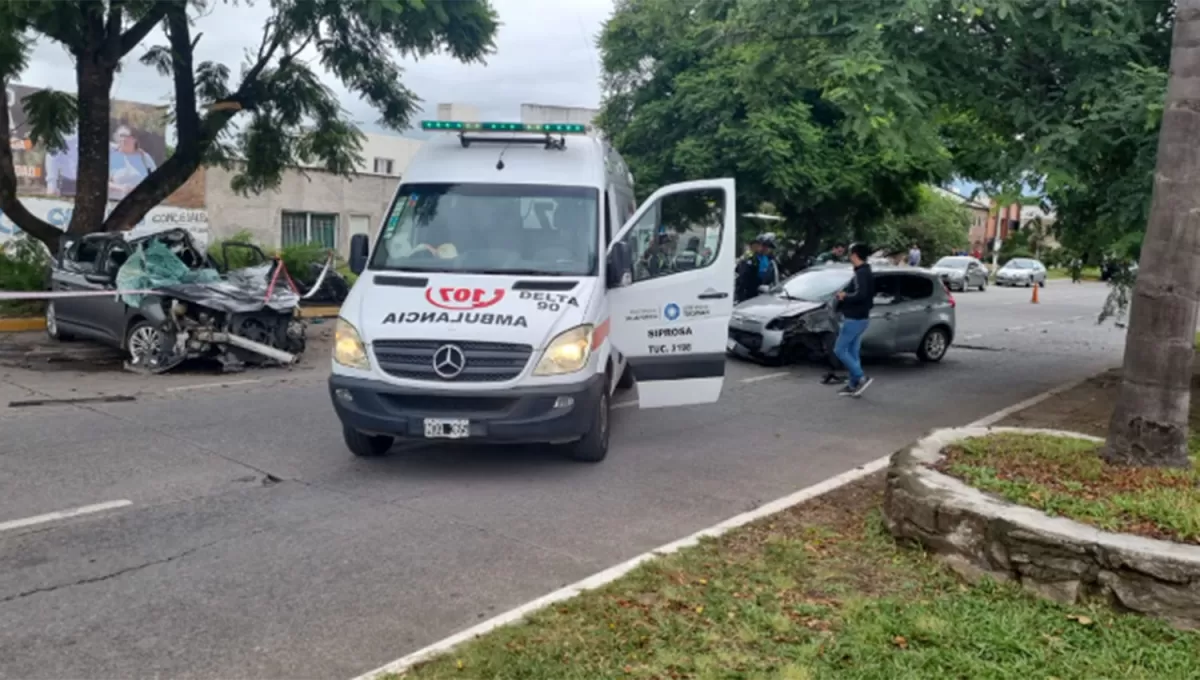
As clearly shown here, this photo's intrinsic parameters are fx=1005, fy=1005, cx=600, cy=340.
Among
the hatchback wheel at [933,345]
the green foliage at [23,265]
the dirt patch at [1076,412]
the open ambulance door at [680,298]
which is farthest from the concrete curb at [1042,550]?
the green foliage at [23,265]

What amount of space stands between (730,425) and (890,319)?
18.3 ft

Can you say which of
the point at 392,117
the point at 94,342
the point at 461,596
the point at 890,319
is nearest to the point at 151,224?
the point at 392,117

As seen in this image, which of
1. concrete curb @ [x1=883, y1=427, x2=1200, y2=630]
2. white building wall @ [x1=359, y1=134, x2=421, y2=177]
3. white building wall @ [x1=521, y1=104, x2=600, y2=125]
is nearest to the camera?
concrete curb @ [x1=883, y1=427, x2=1200, y2=630]

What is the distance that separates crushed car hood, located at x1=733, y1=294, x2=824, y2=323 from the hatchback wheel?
205 cm

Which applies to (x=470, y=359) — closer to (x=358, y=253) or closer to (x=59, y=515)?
(x=358, y=253)

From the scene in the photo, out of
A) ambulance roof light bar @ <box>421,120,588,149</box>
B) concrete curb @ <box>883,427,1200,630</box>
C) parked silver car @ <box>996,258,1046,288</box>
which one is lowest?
parked silver car @ <box>996,258,1046,288</box>

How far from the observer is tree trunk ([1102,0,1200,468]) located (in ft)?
18.5

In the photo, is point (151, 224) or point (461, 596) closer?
point (461, 596)

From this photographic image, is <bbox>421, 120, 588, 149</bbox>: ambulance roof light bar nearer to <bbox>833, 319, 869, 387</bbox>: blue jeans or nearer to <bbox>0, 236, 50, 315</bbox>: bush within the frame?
<bbox>833, 319, 869, 387</bbox>: blue jeans

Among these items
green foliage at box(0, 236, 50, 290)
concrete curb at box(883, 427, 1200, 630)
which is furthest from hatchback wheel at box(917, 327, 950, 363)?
green foliage at box(0, 236, 50, 290)

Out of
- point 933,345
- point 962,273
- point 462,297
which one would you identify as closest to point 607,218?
point 462,297

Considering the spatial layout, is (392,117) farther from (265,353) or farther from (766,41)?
(766,41)

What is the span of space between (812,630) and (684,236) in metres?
4.76

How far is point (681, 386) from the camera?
8.53 meters
